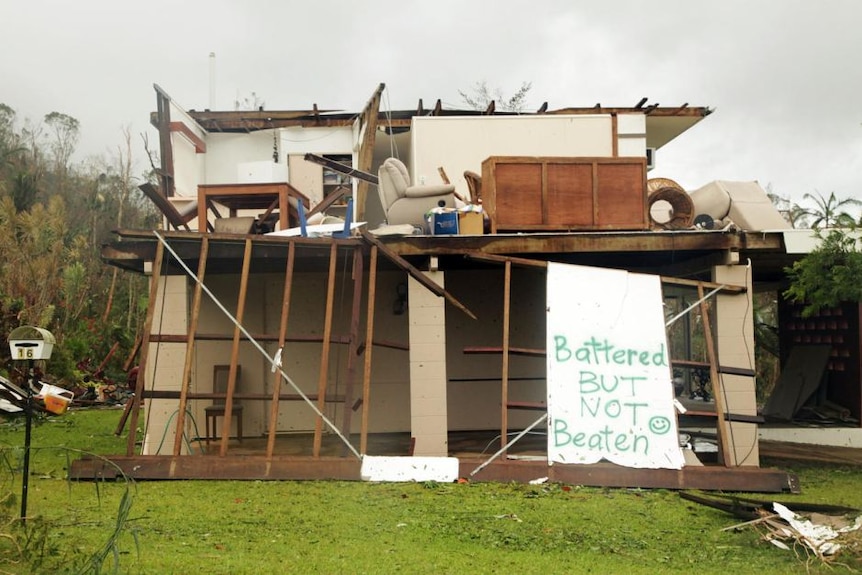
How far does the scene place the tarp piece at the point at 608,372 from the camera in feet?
32.6

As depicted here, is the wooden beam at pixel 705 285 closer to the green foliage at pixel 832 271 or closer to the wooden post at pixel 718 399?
the wooden post at pixel 718 399

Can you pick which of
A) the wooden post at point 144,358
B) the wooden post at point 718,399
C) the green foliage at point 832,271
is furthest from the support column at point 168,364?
the green foliage at point 832,271

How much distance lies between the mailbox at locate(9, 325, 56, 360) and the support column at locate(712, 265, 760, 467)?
298 inches

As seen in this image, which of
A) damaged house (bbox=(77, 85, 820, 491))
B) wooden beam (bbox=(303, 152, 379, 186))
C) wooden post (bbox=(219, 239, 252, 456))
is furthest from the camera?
wooden beam (bbox=(303, 152, 379, 186))

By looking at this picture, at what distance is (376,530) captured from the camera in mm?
7488

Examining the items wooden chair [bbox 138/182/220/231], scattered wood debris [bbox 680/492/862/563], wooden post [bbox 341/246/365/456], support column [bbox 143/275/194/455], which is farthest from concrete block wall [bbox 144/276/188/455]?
scattered wood debris [bbox 680/492/862/563]

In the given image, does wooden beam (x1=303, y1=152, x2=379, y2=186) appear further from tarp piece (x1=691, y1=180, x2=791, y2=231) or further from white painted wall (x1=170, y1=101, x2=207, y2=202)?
white painted wall (x1=170, y1=101, x2=207, y2=202)

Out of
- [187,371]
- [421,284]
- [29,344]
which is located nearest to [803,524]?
[421,284]

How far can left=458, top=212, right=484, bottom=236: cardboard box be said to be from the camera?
11.4 metres

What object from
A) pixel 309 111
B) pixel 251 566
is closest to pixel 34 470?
pixel 251 566

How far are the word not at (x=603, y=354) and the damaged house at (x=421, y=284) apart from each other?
0.12 metres

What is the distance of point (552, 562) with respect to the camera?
656 cm

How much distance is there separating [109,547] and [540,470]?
5.74 m

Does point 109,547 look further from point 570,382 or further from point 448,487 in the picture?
point 570,382
